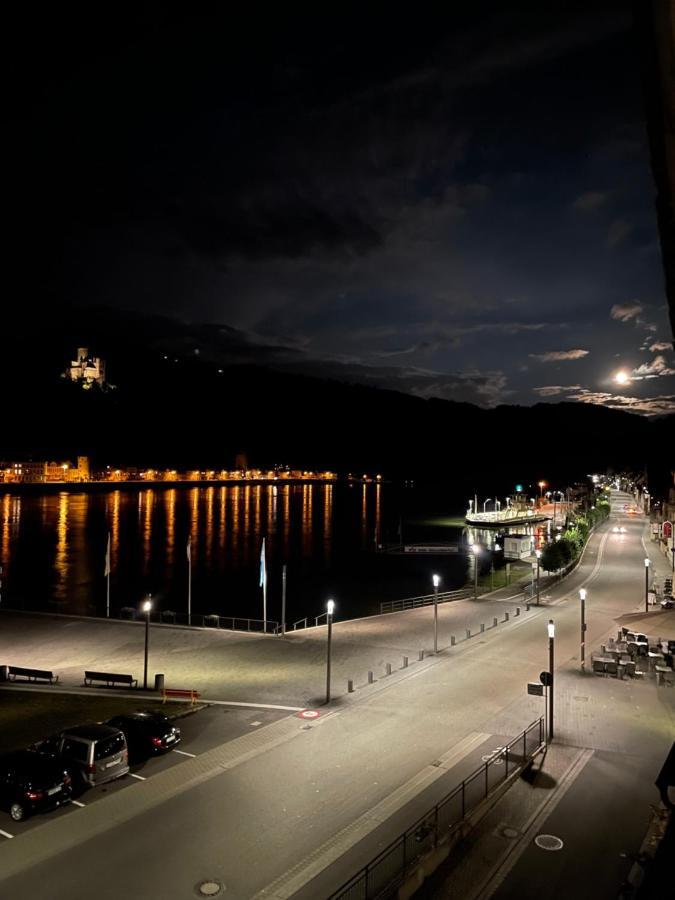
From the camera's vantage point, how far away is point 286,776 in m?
15.5

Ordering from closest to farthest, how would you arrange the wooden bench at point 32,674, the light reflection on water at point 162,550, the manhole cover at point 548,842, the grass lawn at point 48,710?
the manhole cover at point 548,842 < the grass lawn at point 48,710 < the wooden bench at point 32,674 < the light reflection on water at point 162,550

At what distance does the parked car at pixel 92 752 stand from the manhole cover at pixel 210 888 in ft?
16.4

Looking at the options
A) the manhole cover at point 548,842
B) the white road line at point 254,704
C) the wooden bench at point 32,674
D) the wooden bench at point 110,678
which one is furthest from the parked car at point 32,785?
the wooden bench at point 32,674

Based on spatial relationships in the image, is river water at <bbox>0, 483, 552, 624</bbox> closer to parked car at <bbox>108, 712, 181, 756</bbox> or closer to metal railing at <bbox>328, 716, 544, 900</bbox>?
parked car at <bbox>108, 712, 181, 756</bbox>

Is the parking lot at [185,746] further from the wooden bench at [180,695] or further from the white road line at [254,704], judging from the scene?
the wooden bench at [180,695]

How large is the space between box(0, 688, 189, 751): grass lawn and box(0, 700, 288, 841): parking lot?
2.02 feet

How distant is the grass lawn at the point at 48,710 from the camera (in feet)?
63.0

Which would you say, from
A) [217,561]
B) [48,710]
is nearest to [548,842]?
[48,710]

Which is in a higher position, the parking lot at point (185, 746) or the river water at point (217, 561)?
the parking lot at point (185, 746)

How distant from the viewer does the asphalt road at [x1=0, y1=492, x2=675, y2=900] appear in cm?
1169

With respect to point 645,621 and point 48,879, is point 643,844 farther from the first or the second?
point 645,621

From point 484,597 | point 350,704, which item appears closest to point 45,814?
point 350,704

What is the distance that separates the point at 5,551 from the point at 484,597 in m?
74.9

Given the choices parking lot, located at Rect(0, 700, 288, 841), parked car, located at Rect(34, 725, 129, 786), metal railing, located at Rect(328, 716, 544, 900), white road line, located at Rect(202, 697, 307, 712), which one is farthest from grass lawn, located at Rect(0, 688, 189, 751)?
metal railing, located at Rect(328, 716, 544, 900)
